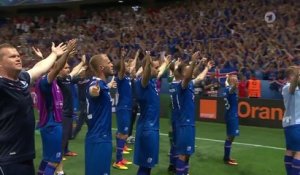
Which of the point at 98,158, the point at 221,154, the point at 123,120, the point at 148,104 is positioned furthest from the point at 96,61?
the point at 221,154

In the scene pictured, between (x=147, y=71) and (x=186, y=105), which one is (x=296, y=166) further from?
(x=147, y=71)

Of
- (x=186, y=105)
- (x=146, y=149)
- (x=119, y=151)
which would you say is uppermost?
(x=186, y=105)

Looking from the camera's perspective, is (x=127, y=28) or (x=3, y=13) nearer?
(x=127, y=28)

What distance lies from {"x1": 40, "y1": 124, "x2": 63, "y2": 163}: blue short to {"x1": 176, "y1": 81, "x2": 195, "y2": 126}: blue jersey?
2.30 metres

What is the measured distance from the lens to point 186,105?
837cm

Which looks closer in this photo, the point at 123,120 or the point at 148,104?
the point at 148,104

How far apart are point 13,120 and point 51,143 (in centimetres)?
323

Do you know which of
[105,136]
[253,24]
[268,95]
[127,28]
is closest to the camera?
[105,136]

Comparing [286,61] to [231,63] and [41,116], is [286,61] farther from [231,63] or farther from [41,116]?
[41,116]

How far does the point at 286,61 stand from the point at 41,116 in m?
11.2

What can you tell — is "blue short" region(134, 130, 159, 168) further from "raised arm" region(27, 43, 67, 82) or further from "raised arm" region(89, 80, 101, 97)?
"raised arm" region(27, 43, 67, 82)

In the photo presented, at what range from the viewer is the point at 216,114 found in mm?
16688

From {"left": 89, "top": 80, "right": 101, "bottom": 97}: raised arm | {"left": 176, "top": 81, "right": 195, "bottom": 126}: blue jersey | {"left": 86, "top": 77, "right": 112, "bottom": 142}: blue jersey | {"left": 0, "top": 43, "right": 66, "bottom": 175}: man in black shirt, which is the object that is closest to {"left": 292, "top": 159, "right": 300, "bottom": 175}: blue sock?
{"left": 176, "top": 81, "right": 195, "bottom": 126}: blue jersey

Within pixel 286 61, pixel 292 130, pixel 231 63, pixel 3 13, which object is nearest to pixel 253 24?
pixel 231 63
